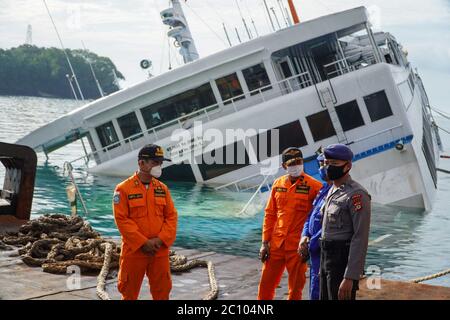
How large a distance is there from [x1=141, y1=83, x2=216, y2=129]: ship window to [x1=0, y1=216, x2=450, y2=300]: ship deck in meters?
11.6

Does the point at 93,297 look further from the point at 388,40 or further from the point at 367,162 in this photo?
the point at 388,40

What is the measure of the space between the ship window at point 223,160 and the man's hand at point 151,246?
1283 centimetres

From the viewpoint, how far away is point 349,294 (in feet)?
13.6

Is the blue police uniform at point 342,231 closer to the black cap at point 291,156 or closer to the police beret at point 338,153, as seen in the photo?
the police beret at point 338,153

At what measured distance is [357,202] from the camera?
4258mm

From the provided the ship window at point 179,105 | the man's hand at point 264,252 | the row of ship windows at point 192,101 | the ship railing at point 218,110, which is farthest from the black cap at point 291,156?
the ship window at point 179,105

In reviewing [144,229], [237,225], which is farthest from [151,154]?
[237,225]

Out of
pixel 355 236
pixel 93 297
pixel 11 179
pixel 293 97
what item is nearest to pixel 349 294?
pixel 355 236

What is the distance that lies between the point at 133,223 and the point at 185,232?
8975mm

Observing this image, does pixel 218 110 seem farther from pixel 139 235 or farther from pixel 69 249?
pixel 139 235

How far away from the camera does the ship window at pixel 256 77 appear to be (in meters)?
18.8

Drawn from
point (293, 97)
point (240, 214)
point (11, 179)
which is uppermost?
point (11, 179)

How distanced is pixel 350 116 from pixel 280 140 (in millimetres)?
2129
